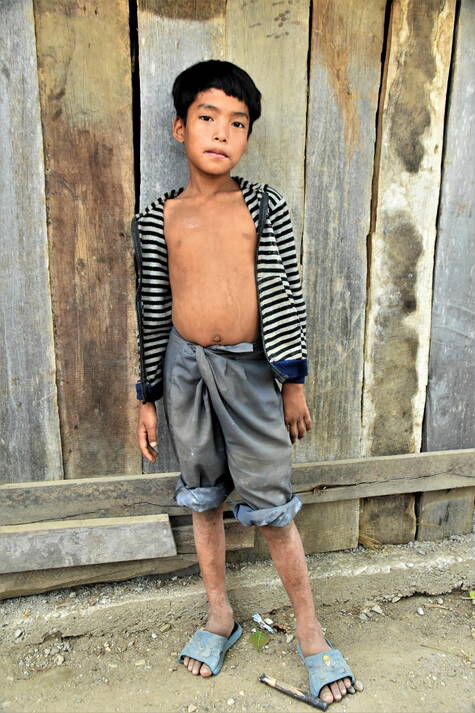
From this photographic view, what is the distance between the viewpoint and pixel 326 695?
1823mm

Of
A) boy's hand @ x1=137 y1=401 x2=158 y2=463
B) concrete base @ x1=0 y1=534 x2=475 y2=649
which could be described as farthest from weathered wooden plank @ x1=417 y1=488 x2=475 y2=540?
boy's hand @ x1=137 y1=401 x2=158 y2=463

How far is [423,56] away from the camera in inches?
79.2

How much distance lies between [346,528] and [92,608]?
3.40ft

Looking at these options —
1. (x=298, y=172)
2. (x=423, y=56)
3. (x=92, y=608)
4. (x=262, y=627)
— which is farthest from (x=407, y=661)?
(x=423, y=56)

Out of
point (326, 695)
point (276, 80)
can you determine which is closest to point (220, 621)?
point (326, 695)

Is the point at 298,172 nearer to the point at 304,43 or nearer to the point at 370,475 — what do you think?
the point at 304,43

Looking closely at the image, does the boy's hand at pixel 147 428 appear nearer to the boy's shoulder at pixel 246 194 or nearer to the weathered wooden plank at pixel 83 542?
the weathered wooden plank at pixel 83 542

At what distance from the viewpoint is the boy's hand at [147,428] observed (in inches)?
76.2

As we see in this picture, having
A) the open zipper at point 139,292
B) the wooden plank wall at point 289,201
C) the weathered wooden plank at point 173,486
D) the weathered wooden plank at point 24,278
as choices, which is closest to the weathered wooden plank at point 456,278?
the wooden plank wall at point 289,201

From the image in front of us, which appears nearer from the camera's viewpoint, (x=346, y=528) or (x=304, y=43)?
(x=304, y=43)

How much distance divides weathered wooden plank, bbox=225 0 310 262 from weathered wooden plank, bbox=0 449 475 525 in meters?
0.98

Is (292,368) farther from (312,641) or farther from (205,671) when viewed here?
(205,671)

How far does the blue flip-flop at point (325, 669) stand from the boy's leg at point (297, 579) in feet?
0.06

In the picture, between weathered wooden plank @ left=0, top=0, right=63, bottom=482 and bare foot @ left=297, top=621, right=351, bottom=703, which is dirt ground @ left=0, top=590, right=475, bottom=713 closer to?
bare foot @ left=297, top=621, right=351, bottom=703
